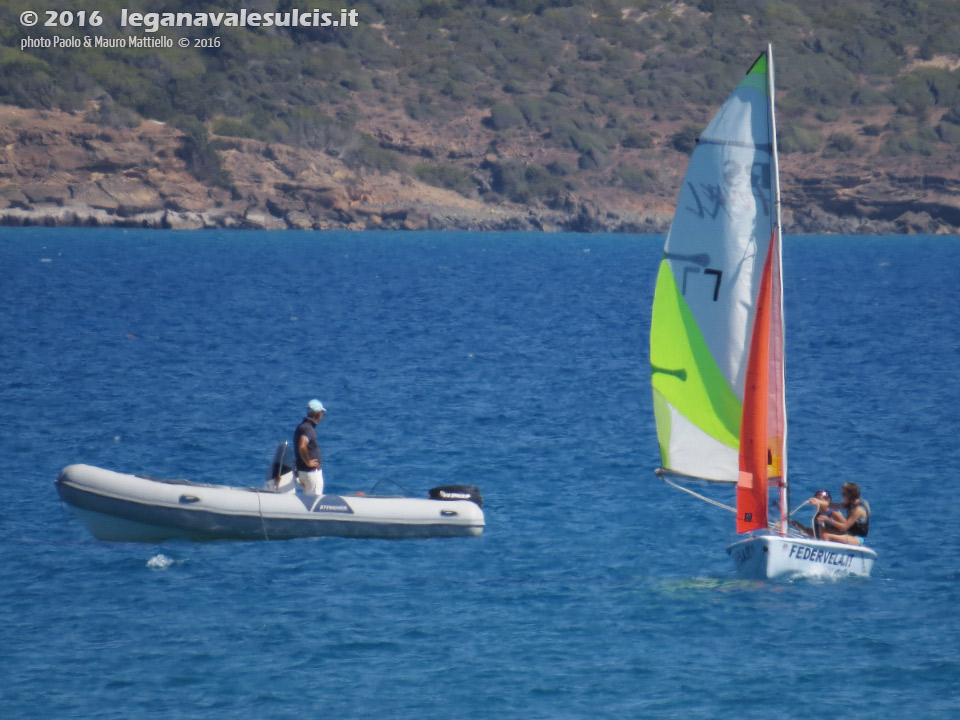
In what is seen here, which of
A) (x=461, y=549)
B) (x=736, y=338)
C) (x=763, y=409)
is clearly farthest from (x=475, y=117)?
(x=763, y=409)

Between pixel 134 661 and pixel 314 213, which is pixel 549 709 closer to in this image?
pixel 134 661

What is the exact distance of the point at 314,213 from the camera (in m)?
112

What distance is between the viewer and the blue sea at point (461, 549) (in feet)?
43.6

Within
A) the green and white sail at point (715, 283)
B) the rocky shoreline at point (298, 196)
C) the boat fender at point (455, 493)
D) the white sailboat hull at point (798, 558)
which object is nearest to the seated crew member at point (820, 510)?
the white sailboat hull at point (798, 558)

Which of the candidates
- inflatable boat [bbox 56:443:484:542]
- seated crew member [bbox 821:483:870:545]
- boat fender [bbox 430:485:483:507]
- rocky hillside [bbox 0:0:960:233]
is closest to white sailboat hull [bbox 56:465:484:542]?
inflatable boat [bbox 56:443:484:542]

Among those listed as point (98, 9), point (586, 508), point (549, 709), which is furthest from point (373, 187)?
point (549, 709)

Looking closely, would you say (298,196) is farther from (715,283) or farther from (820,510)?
(820,510)

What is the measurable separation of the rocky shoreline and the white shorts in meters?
89.4

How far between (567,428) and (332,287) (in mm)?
40056

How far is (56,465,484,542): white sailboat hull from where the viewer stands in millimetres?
18031

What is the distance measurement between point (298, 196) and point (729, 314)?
9786cm

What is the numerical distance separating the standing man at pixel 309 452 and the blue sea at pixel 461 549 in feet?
2.75

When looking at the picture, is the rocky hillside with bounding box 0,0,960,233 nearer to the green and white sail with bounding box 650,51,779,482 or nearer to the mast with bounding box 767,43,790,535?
the green and white sail with bounding box 650,51,779,482

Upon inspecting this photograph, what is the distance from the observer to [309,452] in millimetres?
18469
